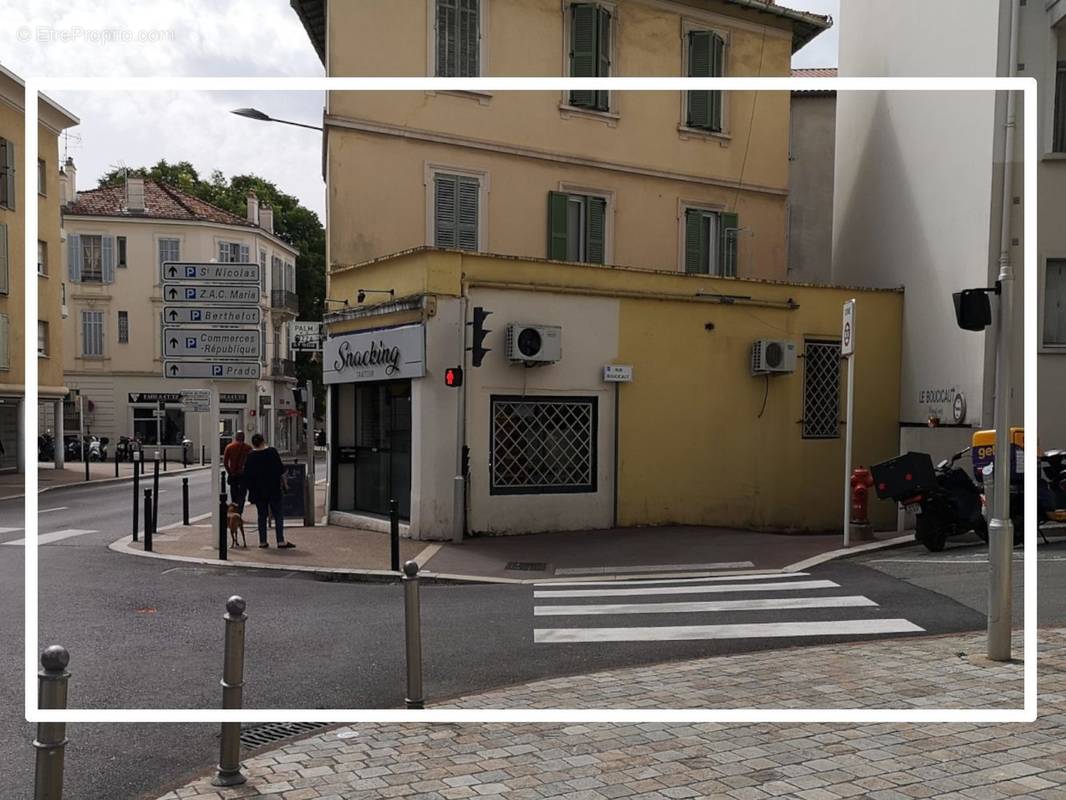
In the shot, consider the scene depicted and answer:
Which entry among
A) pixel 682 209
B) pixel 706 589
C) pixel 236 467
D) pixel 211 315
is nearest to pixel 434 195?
pixel 682 209

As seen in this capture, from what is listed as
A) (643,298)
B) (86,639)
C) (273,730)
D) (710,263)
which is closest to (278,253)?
(710,263)

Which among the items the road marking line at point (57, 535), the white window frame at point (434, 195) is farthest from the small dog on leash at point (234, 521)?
the white window frame at point (434, 195)

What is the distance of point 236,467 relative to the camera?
52.6 ft

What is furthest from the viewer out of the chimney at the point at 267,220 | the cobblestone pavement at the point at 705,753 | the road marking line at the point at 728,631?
the chimney at the point at 267,220

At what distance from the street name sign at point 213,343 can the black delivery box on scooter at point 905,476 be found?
26.6 ft

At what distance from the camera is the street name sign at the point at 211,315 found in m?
12.1

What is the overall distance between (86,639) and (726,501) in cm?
1054

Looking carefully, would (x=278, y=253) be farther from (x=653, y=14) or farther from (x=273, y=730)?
(x=273, y=730)

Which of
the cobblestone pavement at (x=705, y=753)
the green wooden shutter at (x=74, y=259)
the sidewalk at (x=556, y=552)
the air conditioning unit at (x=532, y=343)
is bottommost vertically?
the sidewalk at (x=556, y=552)

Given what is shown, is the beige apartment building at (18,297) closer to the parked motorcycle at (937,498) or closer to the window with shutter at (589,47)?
the window with shutter at (589,47)

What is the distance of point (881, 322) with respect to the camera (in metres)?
16.4

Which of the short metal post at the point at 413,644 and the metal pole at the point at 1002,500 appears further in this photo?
the metal pole at the point at 1002,500

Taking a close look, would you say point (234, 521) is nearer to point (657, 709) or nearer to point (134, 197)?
point (657, 709)

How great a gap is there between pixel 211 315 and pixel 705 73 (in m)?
10.9
